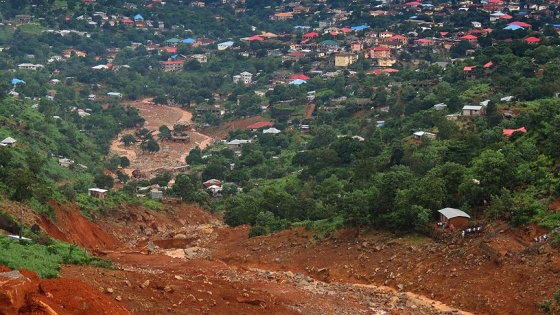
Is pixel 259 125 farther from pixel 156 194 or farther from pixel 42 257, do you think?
pixel 42 257

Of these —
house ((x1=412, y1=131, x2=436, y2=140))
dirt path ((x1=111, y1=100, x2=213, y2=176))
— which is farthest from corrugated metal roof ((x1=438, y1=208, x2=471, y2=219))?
dirt path ((x1=111, y1=100, x2=213, y2=176))

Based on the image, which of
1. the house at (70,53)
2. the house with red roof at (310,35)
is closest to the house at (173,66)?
the house at (70,53)

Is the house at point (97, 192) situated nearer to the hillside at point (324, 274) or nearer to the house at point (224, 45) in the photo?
the hillside at point (324, 274)

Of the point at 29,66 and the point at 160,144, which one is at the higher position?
the point at 29,66

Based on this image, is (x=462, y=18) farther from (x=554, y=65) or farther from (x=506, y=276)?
(x=506, y=276)

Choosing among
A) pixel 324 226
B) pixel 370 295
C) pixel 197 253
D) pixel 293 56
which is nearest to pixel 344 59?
pixel 293 56

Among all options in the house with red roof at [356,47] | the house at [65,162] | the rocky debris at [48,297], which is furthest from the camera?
the house with red roof at [356,47]

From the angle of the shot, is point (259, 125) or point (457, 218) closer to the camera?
point (457, 218)
